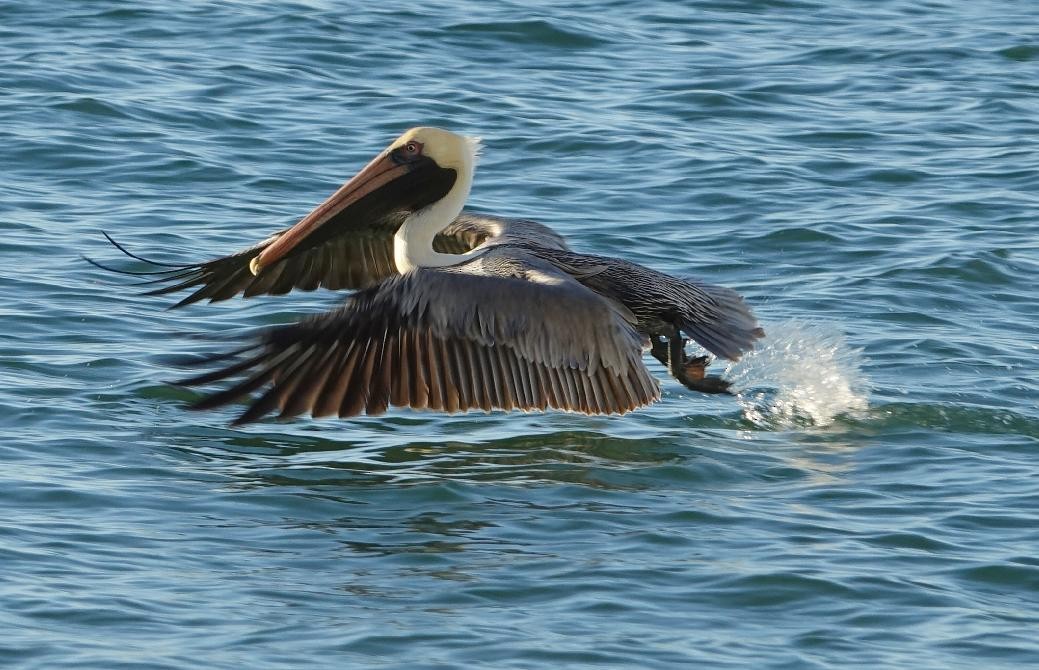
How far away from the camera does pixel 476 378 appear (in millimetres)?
7473

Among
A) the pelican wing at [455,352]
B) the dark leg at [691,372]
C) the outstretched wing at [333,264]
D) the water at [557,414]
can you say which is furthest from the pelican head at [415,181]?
the dark leg at [691,372]

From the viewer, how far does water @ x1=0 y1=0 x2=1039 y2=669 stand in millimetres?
5910

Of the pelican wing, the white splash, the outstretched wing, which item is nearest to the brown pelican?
the pelican wing

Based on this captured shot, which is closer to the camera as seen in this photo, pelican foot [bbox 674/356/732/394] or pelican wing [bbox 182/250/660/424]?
pelican wing [bbox 182/250/660/424]

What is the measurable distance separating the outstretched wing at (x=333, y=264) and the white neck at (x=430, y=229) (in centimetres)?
49

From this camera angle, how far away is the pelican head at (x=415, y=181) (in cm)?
846

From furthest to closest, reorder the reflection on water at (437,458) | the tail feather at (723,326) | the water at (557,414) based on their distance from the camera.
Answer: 1. the tail feather at (723,326)
2. the reflection on water at (437,458)
3. the water at (557,414)

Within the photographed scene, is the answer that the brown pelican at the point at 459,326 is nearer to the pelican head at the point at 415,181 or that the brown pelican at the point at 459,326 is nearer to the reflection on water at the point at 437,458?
the pelican head at the point at 415,181

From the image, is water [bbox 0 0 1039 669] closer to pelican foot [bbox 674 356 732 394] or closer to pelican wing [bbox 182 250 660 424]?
pelican foot [bbox 674 356 732 394]

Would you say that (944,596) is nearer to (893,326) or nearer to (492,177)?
(893,326)

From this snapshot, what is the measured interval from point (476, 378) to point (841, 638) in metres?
2.27

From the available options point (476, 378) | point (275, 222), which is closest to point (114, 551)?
point (476, 378)

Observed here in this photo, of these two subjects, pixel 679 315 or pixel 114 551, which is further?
pixel 679 315

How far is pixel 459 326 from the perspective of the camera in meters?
7.43
